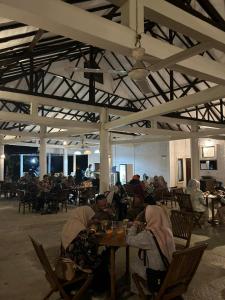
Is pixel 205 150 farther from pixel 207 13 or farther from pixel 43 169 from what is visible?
pixel 207 13

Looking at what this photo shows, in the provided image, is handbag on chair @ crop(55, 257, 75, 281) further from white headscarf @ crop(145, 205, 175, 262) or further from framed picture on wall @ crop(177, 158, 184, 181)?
framed picture on wall @ crop(177, 158, 184, 181)

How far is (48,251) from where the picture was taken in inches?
190

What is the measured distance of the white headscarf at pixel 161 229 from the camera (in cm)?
272

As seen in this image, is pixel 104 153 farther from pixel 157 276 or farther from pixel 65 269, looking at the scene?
pixel 157 276

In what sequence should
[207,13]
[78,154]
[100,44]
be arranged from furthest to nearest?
[78,154], [207,13], [100,44]

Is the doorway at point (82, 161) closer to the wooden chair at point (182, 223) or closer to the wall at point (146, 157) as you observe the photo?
the wall at point (146, 157)

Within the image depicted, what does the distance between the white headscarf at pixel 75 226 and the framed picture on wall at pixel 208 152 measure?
40.6 feet

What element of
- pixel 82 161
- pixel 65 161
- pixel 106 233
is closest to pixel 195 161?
pixel 106 233

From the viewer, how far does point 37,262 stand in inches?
169

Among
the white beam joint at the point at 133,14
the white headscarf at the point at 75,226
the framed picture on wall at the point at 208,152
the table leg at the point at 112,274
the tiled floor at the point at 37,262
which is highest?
the white beam joint at the point at 133,14

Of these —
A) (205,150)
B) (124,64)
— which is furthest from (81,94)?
(205,150)

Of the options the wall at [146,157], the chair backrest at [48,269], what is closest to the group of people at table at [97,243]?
the chair backrest at [48,269]

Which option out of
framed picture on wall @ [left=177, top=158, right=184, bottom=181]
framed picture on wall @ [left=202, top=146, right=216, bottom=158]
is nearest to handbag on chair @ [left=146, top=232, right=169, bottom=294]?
framed picture on wall @ [left=202, top=146, right=216, bottom=158]

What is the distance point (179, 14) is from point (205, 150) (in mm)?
12665
